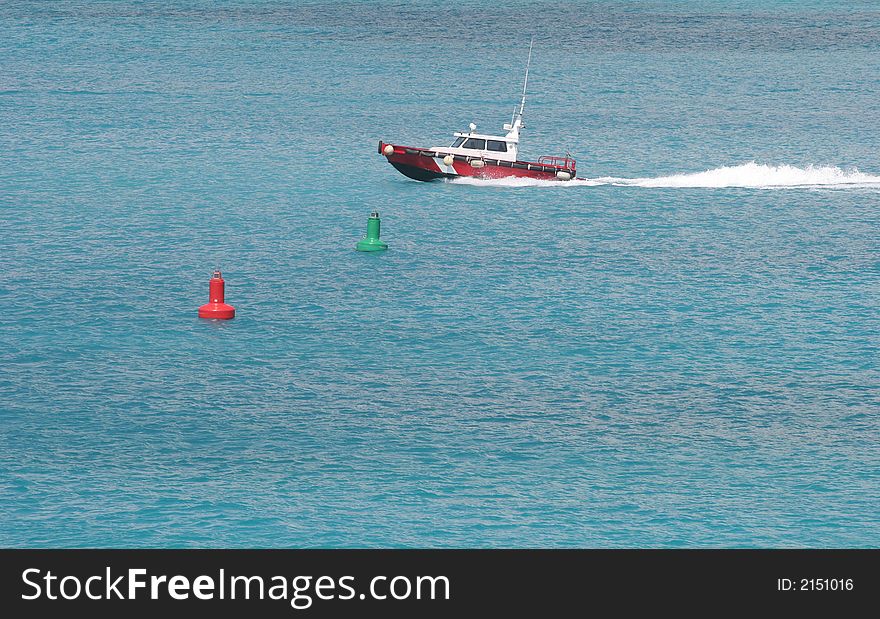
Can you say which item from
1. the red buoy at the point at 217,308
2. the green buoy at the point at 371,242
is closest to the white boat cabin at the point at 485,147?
the green buoy at the point at 371,242

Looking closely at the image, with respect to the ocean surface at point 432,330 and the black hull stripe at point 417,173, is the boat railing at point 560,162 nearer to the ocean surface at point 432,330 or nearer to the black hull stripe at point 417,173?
the ocean surface at point 432,330

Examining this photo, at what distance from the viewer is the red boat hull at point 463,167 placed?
65438mm

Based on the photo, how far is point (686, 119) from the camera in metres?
92.7

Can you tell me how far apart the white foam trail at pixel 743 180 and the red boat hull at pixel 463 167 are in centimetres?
44

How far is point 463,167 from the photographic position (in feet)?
217

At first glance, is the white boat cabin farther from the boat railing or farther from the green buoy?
the green buoy

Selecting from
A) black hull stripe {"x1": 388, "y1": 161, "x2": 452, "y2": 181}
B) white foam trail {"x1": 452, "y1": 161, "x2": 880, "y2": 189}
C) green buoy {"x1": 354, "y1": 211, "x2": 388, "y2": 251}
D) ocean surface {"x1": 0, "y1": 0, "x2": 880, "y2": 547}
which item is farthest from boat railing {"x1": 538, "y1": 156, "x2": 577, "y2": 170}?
green buoy {"x1": 354, "y1": 211, "x2": 388, "y2": 251}

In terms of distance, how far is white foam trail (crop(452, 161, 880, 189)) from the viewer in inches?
2638

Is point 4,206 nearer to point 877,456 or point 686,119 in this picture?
point 877,456

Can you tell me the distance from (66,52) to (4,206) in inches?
2830

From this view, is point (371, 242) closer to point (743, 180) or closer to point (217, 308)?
point (217, 308)

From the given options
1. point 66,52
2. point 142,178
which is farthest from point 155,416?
point 66,52

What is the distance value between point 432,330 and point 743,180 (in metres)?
33.4

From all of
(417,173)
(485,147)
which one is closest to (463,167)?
(485,147)
